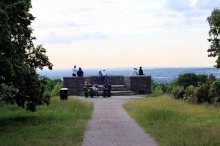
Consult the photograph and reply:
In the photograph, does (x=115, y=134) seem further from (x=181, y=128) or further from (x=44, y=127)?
(x=44, y=127)

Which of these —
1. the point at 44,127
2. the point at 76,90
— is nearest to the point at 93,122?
the point at 44,127

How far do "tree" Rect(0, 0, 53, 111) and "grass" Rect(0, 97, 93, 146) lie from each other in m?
1.02

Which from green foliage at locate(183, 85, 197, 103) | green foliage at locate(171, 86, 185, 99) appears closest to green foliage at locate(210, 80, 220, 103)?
green foliage at locate(183, 85, 197, 103)

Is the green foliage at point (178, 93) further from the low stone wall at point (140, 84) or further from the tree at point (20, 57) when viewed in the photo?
the tree at point (20, 57)

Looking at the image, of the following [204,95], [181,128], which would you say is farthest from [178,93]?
[181,128]

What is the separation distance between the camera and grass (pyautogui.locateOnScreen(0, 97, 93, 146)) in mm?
12422

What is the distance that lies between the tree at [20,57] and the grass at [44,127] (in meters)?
1.02

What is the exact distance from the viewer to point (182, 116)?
19.1 metres

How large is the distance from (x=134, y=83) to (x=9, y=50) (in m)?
25.7

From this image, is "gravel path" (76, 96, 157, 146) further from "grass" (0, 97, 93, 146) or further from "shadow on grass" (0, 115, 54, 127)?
"shadow on grass" (0, 115, 54, 127)

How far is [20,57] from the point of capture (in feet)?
53.7

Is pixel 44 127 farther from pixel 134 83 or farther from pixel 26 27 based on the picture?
pixel 134 83

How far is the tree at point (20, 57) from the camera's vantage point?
568 inches

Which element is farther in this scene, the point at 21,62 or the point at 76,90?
the point at 76,90
